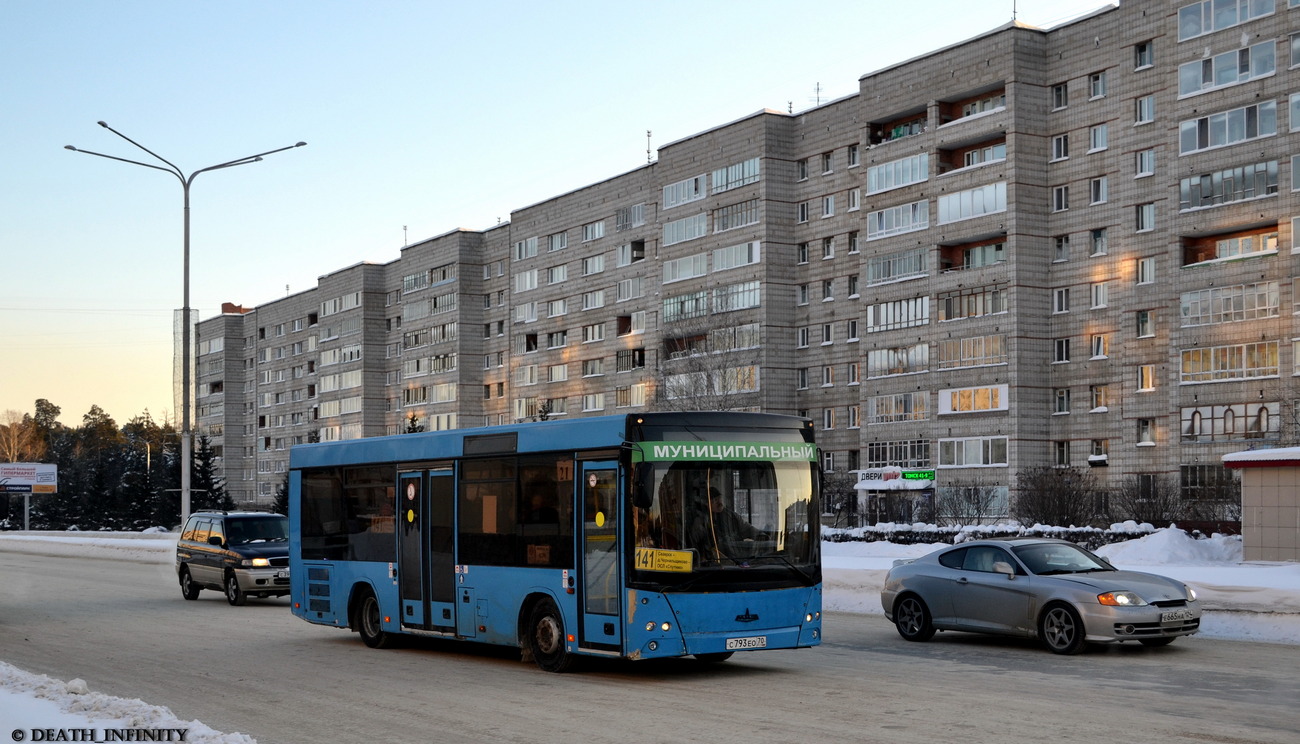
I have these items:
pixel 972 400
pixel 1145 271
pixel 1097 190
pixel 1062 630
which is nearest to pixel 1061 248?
pixel 1097 190

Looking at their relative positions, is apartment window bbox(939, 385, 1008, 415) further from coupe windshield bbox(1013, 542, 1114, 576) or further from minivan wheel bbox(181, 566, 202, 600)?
coupe windshield bbox(1013, 542, 1114, 576)

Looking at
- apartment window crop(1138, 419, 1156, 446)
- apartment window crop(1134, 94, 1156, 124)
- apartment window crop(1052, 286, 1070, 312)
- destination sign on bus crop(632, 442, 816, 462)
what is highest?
apartment window crop(1134, 94, 1156, 124)

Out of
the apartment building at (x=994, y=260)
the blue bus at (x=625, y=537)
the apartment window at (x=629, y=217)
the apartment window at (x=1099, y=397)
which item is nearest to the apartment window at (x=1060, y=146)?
the apartment building at (x=994, y=260)

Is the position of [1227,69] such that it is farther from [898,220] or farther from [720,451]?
[720,451]

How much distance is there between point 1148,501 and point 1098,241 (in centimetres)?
1459

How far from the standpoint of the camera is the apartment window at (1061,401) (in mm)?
66188

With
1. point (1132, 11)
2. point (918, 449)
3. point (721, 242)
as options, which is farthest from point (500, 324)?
point (1132, 11)

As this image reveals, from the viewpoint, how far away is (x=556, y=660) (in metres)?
15.7

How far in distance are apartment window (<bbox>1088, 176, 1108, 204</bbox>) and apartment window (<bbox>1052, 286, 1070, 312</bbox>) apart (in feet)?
13.7

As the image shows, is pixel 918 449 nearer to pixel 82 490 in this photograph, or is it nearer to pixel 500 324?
pixel 500 324

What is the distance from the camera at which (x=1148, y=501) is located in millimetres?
55406

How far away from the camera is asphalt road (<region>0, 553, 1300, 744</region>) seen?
A: 11.4 m

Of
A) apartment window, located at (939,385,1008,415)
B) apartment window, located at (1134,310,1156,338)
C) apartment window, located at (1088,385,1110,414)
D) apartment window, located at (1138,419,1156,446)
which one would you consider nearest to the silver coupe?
apartment window, located at (1138,419,1156,446)

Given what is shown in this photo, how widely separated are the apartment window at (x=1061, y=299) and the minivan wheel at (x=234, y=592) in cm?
4708
